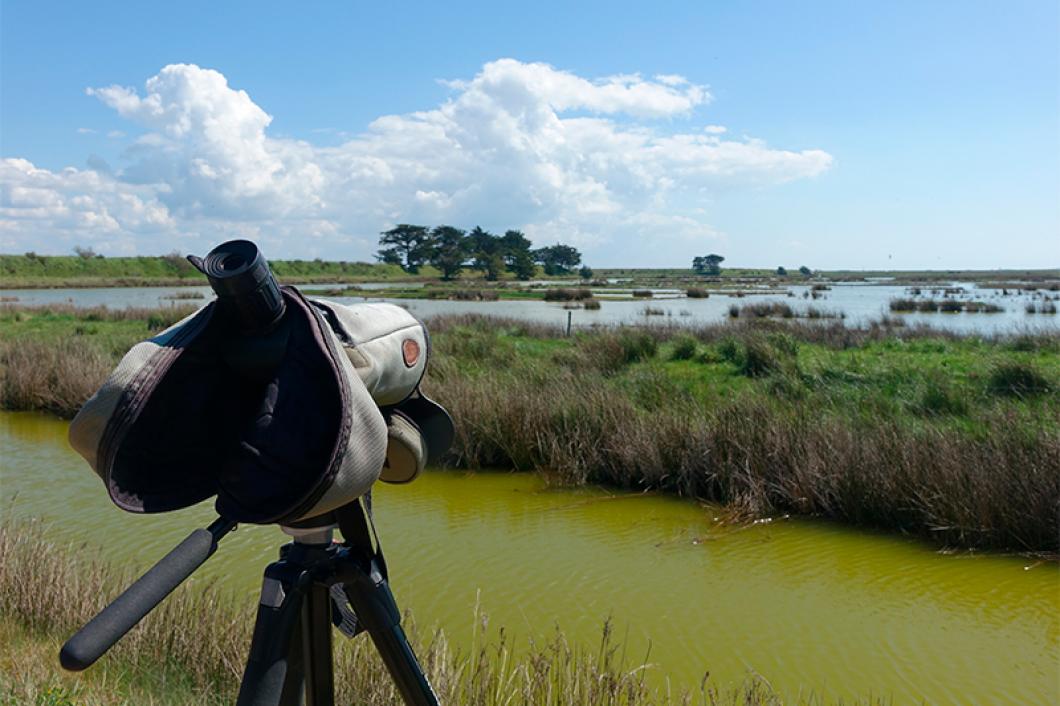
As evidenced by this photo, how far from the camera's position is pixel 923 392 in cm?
904

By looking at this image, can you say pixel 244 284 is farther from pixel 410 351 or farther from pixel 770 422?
pixel 770 422

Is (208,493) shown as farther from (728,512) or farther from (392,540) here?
(728,512)

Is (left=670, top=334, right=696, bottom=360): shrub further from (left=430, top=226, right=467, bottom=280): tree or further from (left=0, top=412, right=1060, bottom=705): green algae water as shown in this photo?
(left=430, top=226, right=467, bottom=280): tree

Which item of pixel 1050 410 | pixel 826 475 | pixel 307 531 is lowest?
pixel 826 475

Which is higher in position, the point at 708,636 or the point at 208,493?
the point at 208,493

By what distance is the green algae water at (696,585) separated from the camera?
4.28m

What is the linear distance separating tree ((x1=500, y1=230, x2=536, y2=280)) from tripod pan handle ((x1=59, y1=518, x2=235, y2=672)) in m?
81.9

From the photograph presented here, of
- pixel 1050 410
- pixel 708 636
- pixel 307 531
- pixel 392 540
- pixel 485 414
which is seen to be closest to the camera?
pixel 307 531

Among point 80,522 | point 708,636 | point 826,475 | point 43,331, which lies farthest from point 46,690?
point 43,331

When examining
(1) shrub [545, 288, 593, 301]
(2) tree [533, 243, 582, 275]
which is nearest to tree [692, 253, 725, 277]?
(2) tree [533, 243, 582, 275]

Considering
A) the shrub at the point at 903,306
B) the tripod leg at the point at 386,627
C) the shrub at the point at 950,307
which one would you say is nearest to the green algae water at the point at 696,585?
the tripod leg at the point at 386,627

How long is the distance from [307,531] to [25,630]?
3.01m

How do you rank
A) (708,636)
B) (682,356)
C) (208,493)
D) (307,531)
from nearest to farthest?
(208,493) → (307,531) → (708,636) → (682,356)

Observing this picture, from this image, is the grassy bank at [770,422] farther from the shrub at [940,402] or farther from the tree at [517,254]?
the tree at [517,254]
